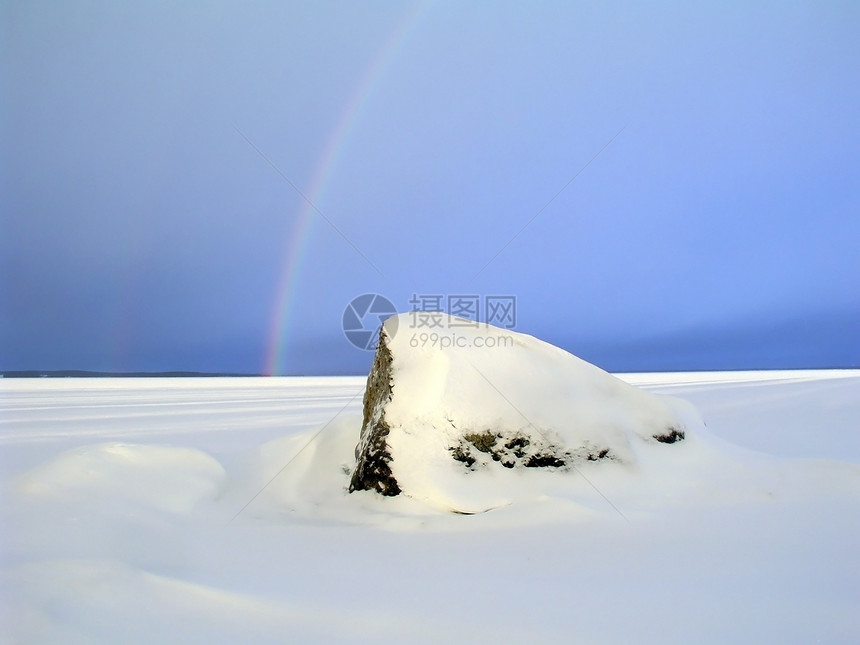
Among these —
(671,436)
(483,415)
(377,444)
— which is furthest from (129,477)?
(671,436)

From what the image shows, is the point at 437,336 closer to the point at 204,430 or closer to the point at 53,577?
the point at 53,577

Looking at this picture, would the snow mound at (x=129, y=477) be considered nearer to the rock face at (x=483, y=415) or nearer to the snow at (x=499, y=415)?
the rock face at (x=483, y=415)

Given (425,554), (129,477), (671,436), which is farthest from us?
(671,436)

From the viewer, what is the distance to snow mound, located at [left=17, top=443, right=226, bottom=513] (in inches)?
111

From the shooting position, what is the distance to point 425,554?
2.18 metres

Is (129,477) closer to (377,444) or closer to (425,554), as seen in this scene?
(377,444)

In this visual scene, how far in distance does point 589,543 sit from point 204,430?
657 centimetres

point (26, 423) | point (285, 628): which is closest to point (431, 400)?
point (285, 628)

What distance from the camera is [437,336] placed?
3887 millimetres

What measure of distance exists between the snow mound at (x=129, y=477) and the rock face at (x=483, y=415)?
3.70ft

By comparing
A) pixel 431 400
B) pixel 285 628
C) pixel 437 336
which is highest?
pixel 437 336

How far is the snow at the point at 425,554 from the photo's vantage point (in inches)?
59.2

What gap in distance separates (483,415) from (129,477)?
2.35m

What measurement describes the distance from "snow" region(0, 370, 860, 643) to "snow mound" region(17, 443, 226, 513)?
0.02 m
